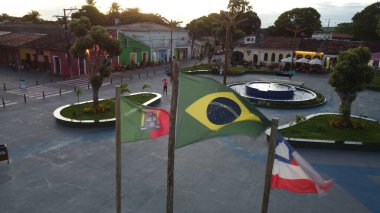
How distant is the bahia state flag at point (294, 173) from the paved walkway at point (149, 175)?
188 inches

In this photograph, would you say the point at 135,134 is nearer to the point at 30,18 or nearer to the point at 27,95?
the point at 27,95

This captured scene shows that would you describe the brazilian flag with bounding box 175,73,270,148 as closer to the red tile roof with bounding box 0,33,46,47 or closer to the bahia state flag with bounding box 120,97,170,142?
the bahia state flag with bounding box 120,97,170,142

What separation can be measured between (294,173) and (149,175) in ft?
25.6

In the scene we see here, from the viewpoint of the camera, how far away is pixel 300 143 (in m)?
16.0

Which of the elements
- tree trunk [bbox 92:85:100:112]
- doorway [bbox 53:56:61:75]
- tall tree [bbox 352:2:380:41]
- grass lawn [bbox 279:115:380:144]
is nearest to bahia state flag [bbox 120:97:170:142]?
grass lawn [bbox 279:115:380:144]

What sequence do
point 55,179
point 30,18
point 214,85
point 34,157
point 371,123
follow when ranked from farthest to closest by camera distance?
1. point 30,18
2. point 371,123
3. point 34,157
4. point 55,179
5. point 214,85

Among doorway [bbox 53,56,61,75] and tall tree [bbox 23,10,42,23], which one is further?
tall tree [bbox 23,10,42,23]

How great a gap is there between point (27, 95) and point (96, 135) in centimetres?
1264

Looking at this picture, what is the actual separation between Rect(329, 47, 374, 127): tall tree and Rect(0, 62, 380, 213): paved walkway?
3743mm

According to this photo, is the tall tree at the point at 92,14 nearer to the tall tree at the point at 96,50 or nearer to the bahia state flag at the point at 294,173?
the tall tree at the point at 96,50

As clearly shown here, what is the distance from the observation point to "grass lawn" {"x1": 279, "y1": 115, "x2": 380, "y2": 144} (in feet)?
54.7

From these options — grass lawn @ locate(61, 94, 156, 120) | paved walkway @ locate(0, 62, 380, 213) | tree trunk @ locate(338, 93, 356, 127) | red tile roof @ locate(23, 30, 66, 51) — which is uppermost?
red tile roof @ locate(23, 30, 66, 51)

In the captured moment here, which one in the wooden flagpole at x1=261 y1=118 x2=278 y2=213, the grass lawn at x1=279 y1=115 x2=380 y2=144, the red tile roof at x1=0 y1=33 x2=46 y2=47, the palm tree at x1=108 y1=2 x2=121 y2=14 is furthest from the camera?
the palm tree at x1=108 y1=2 x2=121 y2=14

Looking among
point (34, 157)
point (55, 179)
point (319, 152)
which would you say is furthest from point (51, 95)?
point (319, 152)
